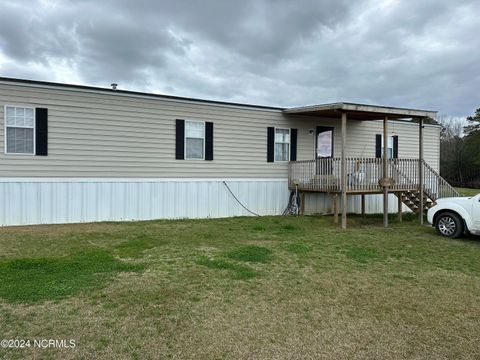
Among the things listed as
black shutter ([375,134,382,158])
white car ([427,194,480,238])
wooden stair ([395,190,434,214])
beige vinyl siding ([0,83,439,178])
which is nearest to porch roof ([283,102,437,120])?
beige vinyl siding ([0,83,439,178])

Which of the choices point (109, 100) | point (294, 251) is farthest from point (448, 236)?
point (109, 100)

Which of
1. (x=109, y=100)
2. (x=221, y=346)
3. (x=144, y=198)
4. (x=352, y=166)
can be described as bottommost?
(x=221, y=346)

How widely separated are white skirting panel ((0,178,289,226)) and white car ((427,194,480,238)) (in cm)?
529

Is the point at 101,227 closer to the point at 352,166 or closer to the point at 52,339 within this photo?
the point at 52,339

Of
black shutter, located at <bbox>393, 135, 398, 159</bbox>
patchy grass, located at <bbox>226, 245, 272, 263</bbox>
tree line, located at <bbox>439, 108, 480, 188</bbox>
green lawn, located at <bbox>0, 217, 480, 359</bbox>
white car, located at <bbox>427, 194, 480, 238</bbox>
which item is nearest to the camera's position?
green lawn, located at <bbox>0, 217, 480, 359</bbox>

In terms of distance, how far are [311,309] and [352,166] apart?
27.9 feet

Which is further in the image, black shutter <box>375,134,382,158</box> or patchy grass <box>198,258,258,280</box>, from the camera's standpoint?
black shutter <box>375,134,382,158</box>

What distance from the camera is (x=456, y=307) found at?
4.47 metres

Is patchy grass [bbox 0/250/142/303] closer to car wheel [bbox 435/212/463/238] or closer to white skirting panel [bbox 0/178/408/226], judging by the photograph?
white skirting panel [bbox 0/178/408/226]

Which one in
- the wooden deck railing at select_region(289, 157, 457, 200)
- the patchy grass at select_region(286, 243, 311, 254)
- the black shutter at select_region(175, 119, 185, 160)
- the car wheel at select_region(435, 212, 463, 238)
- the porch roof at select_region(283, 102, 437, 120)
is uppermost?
the porch roof at select_region(283, 102, 437, 120)

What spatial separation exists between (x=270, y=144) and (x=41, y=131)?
7.09 meters

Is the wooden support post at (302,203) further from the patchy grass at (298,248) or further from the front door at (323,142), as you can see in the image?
the patchy grass at (298,248)

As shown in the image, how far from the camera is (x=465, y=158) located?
3859cm

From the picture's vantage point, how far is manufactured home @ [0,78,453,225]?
980 cm
